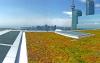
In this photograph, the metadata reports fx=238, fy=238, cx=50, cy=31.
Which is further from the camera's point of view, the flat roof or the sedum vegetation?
the flat roof

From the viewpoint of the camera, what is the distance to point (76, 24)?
188125mm

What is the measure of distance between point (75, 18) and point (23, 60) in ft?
588

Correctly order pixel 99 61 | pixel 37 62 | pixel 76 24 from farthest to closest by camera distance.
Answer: pixel 76 24
pixel 99 61
pixel 37 62

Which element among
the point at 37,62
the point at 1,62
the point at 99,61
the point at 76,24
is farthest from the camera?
the point at 76,24

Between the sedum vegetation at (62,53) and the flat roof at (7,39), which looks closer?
the sedum vegetation at (62,53)

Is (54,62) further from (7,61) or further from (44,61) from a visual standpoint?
(7,61)

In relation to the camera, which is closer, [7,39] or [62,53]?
[62,53]

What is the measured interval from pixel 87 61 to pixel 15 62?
4.20 metres

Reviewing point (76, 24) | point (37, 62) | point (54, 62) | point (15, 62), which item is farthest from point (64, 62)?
point (76, 24)

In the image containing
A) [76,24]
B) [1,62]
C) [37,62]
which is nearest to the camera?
[1,62]

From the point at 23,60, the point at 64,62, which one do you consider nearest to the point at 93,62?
the point at 64,62

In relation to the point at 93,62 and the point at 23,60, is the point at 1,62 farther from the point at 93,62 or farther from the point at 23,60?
the point at 93,62

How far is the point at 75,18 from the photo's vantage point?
626 ft

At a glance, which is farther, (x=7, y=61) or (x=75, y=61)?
(x=75, y=61)
